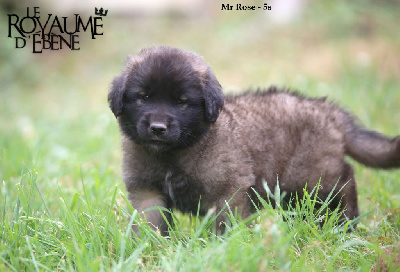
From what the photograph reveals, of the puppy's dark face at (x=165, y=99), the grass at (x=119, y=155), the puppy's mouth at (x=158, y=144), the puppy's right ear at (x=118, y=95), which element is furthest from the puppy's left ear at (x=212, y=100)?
the grass at (x=119, y=155)

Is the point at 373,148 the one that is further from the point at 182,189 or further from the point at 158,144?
the point at 158,144

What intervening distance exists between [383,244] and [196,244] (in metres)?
1.07

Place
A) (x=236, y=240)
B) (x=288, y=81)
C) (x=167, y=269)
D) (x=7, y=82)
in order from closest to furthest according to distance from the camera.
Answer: (x=167, y=269), (x=236, y=240), (x=288, y=81), (x=7, y=82)

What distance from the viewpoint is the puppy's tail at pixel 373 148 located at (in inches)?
147

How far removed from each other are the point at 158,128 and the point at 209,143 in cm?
42

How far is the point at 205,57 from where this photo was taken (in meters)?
9.78

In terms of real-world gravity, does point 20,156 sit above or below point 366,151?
below

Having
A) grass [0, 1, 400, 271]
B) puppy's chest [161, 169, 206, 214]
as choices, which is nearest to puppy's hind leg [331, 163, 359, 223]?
grass [0, 1, 400, 271]

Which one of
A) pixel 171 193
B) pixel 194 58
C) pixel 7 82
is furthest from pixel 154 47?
pixel 7 82

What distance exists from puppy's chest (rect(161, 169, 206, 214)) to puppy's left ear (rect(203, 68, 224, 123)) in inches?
15.6

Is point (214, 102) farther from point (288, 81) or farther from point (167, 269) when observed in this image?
point (288, 81)

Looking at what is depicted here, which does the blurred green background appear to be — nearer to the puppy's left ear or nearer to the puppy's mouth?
the puppy's mouth

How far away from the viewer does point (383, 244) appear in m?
2.94

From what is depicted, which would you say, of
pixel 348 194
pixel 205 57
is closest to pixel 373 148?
pixel 348 194
